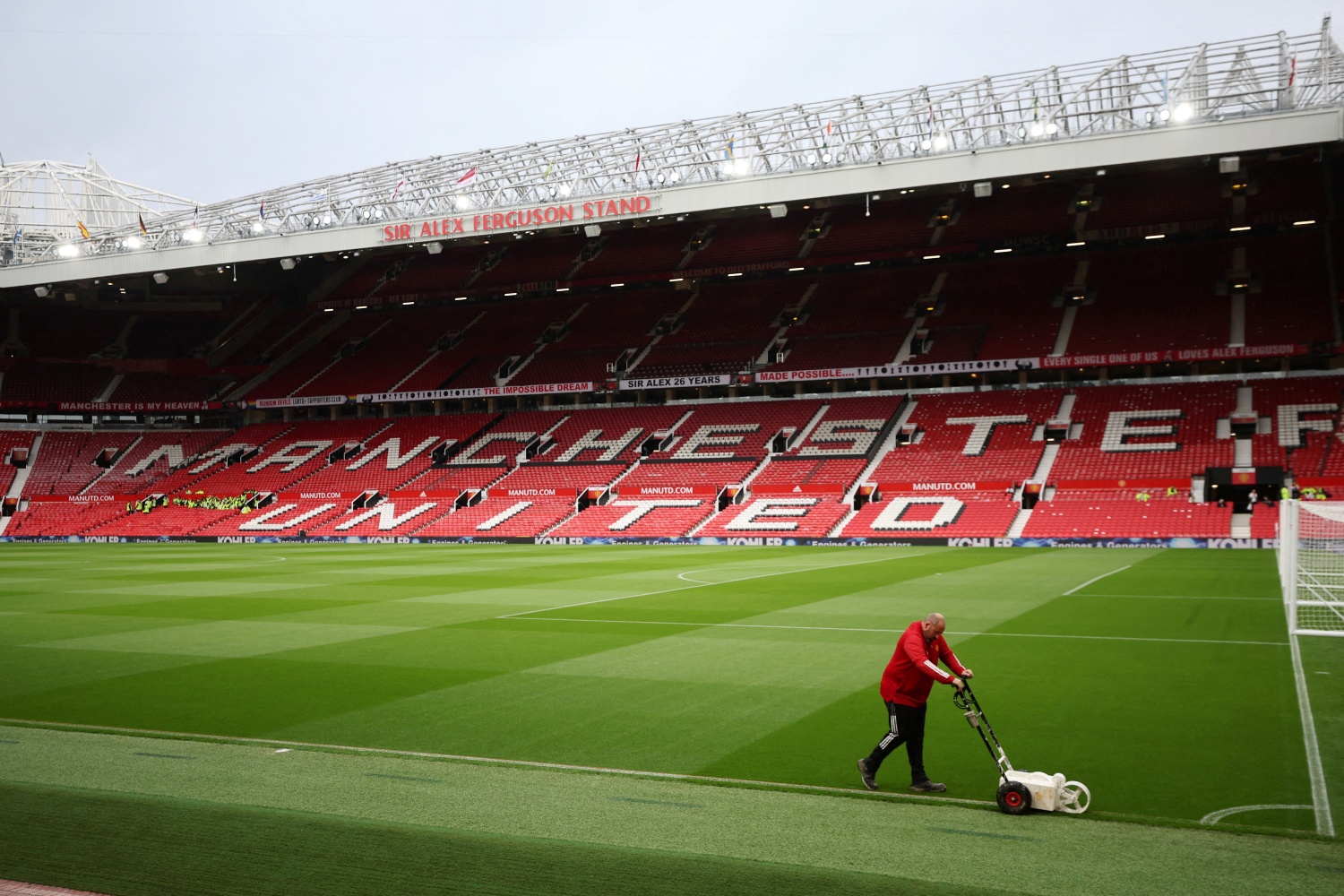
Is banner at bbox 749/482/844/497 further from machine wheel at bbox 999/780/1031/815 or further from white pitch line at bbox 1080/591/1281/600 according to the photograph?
machine wheel at bbox 999/780/1031/815

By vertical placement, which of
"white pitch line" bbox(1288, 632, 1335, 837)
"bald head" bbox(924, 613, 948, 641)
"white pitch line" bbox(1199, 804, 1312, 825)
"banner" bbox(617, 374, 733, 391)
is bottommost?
"banner" bbox(617, 374, 733, 391)

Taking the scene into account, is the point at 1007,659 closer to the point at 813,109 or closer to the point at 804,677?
the point at 804,677

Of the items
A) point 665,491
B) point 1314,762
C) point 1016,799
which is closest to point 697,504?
point 665,491

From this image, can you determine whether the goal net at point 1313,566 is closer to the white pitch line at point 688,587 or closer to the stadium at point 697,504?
the stadium at point 697,504

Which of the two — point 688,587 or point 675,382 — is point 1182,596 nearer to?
point 688,587

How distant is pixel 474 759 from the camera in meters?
9.87

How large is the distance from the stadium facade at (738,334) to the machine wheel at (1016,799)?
33.6 meters

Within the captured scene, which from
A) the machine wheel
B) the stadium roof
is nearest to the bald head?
the machine wheel

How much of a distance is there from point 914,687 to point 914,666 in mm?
176

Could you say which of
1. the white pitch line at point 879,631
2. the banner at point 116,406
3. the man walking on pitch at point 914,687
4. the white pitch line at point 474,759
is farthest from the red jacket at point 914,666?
the banner at point 116,406

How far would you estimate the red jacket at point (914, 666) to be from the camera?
8.45 m

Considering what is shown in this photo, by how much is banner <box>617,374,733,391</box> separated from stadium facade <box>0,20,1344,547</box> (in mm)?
165

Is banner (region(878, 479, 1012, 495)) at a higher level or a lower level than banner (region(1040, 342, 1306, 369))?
lower

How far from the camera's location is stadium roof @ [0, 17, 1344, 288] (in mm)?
35125
